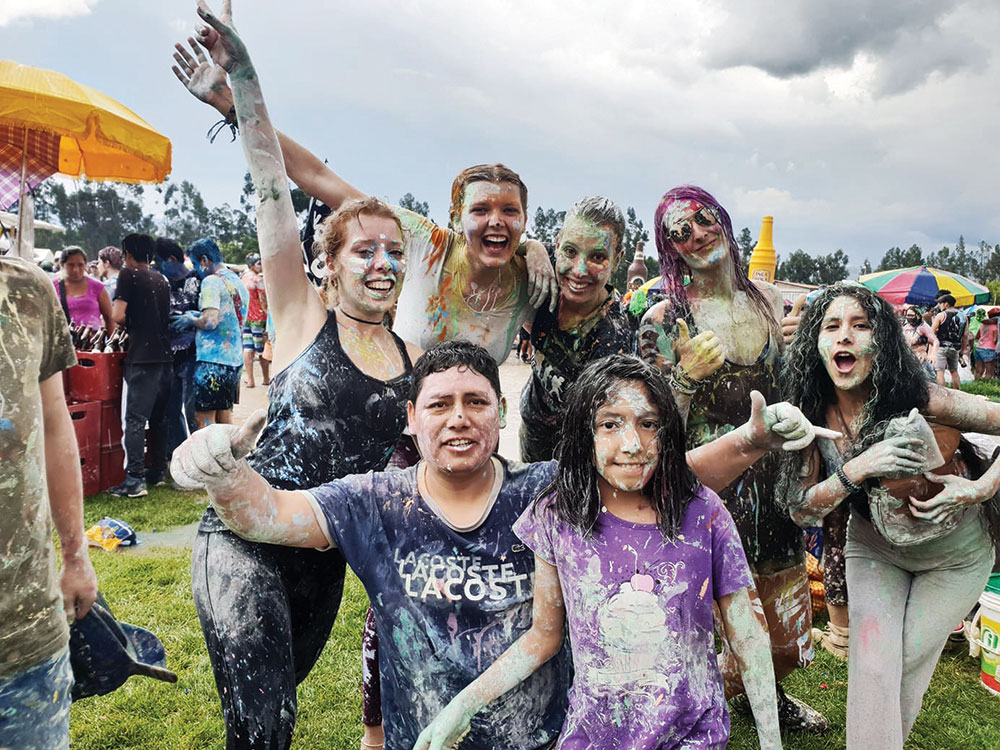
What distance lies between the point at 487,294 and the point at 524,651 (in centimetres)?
159

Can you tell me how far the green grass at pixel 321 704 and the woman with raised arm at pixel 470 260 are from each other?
186 centimetres

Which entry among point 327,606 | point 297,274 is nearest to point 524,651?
point 327,606

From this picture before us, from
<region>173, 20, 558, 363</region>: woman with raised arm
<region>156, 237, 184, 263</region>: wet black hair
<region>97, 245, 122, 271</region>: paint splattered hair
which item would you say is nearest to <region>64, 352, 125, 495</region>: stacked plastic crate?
<region>156, 237, 184, 263</region>: wet black hair

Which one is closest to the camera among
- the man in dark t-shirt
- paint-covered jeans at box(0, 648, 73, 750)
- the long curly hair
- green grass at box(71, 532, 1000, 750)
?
paint-covered jeans at box(0, 648, 73, 750)

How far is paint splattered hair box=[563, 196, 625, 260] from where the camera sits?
9.30 ft

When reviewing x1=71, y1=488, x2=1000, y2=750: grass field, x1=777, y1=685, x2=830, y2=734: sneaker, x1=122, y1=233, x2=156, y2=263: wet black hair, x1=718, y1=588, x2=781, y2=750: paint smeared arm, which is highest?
x1=122, y1=233, x2=156, y2=263: wet black hair

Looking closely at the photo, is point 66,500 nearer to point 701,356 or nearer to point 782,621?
point 701,356

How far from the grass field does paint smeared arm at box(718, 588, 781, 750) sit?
1.60m

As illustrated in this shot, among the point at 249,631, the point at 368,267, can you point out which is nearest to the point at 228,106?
the point at 368,267

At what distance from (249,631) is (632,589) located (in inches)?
44.1

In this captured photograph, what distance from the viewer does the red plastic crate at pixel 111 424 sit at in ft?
19.9

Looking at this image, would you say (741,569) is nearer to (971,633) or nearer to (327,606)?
(327,606)

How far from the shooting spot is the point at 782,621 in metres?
2.76

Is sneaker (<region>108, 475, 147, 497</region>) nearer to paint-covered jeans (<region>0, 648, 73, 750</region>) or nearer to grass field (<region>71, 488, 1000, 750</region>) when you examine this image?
grass field (<region>71, 488, 1000, 750</region>)
